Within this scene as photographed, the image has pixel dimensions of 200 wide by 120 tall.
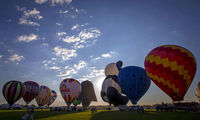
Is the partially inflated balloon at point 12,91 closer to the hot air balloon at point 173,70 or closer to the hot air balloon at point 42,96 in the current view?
the hot air balloon at point 42,96

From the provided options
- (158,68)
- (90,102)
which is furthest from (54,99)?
(158,68)

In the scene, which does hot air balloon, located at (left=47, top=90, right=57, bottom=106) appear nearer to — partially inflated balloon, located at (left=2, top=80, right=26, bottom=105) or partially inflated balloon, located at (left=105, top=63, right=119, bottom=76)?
partially inflated balloon, located at (left=2, top=80, right=26, bottom=105)

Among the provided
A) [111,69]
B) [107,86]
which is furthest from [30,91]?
[111,69]

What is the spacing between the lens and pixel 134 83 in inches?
1542

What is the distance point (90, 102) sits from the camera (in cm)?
6519

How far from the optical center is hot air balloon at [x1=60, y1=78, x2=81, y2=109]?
47906mm

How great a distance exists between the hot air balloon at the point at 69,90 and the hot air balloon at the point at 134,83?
16.5 metres

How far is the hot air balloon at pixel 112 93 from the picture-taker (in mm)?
46234

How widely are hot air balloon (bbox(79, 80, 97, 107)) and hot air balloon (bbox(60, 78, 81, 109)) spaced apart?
1485 cm

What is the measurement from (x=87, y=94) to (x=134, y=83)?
101 feet

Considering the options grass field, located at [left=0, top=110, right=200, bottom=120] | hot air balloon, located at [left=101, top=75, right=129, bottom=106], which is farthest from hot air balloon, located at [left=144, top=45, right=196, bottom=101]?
hot air balloon, located at [left=101, top=75, right=129, bottom=106]

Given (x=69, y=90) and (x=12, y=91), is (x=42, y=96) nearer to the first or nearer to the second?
(x=69, y=90)

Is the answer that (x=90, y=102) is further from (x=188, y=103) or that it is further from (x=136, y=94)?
(x=188, y=103)

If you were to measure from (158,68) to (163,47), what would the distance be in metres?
4.47
